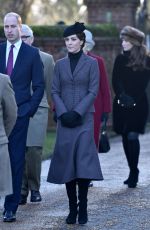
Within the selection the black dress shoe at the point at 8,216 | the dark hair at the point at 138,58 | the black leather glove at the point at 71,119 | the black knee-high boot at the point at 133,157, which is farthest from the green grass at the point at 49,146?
the black leather glove at the point at 71,119

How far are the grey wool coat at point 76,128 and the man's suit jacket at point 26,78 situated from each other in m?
0.20

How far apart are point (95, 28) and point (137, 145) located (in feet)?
29.3

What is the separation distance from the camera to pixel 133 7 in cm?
2230

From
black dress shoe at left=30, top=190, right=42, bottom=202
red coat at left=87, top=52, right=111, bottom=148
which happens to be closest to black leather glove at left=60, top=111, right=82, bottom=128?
black dress shoe at left=30, top=190, right=42, bottom=202

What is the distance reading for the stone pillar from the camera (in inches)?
875

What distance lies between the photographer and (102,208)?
10219 millimetres

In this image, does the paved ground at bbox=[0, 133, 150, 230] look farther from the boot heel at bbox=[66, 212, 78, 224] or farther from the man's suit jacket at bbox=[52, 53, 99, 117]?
the man's suit jacket at bbox=[52, 53, 99, 117]

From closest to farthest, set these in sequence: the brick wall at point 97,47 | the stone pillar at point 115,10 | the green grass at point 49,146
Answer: the green grass at point 49,146, the brick wall at point 97,47, the stone pillar at point 115,10

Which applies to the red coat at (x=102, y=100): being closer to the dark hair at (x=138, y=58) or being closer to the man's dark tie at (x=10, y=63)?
the dark hair at (x=138, y=58)

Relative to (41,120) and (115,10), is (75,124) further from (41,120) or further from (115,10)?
(115,10)

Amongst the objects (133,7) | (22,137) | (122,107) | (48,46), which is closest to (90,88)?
(22,137)

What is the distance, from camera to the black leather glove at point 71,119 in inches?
363

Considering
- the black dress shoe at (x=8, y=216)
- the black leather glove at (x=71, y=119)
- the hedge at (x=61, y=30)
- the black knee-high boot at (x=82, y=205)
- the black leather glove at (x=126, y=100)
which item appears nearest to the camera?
the black leather glove at (x=71, y=119)

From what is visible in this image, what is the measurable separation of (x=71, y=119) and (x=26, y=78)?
2.31ft
